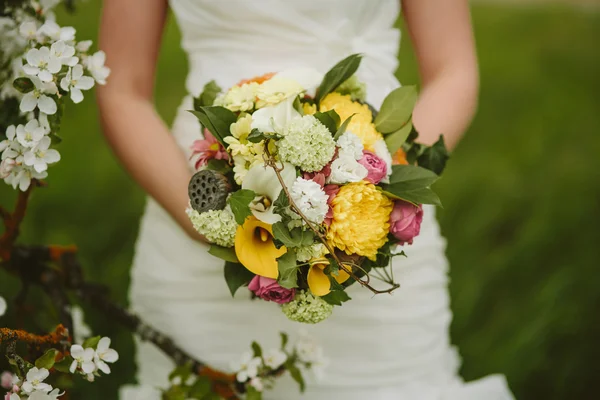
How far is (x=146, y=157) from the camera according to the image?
136cm

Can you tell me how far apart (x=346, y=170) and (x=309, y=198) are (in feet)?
0.26

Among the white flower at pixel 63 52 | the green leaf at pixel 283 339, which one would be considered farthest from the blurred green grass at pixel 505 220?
the white flower at pixel 63 52

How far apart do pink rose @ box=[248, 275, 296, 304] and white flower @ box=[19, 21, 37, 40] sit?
1.80 feet

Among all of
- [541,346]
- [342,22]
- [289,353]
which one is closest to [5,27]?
[342,22]

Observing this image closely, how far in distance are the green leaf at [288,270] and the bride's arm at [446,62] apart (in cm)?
53

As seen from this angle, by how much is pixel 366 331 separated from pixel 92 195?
7.05 feet

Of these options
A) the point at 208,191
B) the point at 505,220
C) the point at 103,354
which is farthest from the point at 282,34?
the point at 505,220

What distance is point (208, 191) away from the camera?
1007 millimetres

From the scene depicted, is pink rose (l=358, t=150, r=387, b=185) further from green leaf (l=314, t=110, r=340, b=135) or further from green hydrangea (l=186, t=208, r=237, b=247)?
green hydrangea (l=186, t=208, r=237, b=247)

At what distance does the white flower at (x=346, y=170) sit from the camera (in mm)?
961

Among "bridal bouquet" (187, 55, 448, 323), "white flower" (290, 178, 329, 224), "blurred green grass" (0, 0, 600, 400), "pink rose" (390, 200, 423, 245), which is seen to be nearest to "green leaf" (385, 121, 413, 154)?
"bridal bouquet" (187, 55, 448, 323)

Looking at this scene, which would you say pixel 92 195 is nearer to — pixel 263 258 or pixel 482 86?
pixel 263 258

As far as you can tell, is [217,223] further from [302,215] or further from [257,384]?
[257,384]

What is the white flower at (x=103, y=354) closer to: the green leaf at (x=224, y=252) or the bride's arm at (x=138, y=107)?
the green leaf at (x=224, y=252)
